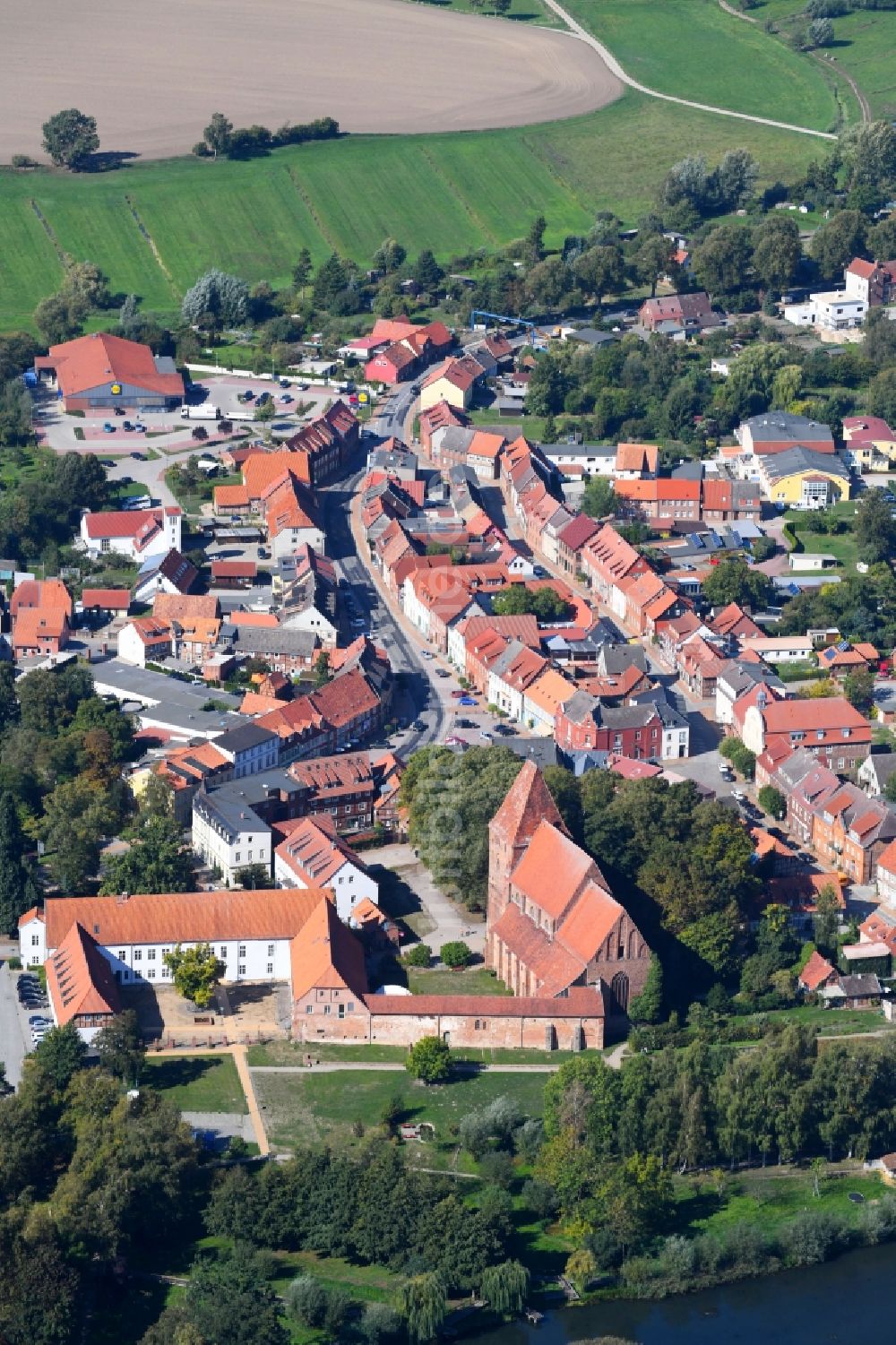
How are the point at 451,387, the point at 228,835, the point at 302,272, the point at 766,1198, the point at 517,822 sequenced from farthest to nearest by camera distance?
the point at 302,272, the point at 451,387, the point at 228,835, the point at 517,822, the point at 766,1198

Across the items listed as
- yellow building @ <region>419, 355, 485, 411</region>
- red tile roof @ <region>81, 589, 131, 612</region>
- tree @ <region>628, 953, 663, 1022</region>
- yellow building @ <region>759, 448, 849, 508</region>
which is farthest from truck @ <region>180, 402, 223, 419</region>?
tree @ <region>628, 953, 663, 1022</region>

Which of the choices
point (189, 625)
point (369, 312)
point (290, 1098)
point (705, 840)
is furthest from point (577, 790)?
point (369, 312)

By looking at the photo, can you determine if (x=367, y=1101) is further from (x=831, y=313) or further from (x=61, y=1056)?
(x=831, y=313)

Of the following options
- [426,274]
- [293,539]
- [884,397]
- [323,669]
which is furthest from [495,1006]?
[426,274]

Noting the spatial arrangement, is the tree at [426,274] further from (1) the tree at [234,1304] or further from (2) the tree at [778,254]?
(1) the tree at [234,1304]

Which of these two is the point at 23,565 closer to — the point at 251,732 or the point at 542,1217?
the point at 251,732

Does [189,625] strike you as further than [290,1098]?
Yes
